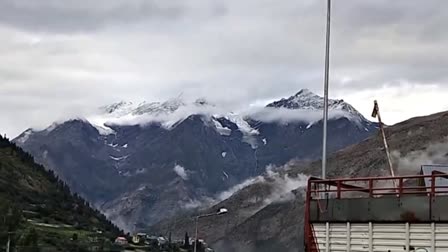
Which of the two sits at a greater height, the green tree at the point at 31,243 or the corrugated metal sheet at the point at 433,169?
the corrugated metal sheet at the point at 433,169

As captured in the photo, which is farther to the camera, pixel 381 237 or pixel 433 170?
pixel 433 170

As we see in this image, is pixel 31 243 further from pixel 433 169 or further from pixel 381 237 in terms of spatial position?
pixel 381 237

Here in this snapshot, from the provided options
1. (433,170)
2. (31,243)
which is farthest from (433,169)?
(31,243)

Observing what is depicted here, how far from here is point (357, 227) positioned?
27.9 meters

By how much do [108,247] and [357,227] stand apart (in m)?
157

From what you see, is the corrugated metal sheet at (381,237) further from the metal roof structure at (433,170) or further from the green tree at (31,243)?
the green tree at (31,243)

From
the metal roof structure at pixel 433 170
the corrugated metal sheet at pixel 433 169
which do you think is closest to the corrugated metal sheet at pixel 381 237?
the metal roof structure at pixel 433 170

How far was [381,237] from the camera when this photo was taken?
1067 inches

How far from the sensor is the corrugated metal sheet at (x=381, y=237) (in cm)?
2580

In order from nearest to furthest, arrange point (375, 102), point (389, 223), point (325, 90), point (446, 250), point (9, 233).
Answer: point (446, 250)
point (389, 223)
point (325, 90)
point (375, 102)
point (9, 233)

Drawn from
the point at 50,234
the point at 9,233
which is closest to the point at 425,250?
the point at 9,233

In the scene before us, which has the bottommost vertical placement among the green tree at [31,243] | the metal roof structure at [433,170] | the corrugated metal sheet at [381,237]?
the corrugated metal sheet at [381,237]

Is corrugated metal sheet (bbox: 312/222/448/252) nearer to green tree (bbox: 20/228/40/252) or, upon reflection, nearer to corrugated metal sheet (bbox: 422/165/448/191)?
corrugated metal sheet (bbox: 422/165/448/191)

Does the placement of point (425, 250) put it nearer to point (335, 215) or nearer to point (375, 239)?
Result: point (375, 239)
